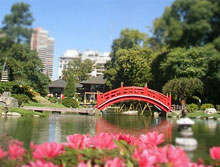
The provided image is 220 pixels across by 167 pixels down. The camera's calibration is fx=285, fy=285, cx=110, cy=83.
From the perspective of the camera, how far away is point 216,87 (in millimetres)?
20062

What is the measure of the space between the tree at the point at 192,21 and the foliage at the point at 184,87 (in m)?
16.9

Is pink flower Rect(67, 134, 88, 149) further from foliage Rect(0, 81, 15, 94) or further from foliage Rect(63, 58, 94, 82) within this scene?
foliage Rect(63, 58, 94, 82)

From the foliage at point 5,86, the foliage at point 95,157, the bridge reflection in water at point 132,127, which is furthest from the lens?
the foliage at point 5,86

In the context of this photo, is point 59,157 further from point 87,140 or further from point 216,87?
point 216,87

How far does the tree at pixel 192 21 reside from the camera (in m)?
2.13

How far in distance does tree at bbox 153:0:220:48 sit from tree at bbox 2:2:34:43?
3204 millimetres

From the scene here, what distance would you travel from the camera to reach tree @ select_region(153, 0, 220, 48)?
6.99 ft

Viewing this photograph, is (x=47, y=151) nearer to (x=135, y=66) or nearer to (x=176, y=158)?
(x=176, y=158)

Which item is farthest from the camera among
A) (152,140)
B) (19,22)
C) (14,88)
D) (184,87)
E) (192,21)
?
(184,87)

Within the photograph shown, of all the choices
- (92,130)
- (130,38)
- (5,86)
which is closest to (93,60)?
(5,86)

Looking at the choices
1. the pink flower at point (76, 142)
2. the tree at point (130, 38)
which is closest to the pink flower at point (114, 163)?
the pink flower at point (76, 142)

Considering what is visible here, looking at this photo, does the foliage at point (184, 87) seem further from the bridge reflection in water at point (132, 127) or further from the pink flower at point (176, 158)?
the pink flower at point (176, 158)

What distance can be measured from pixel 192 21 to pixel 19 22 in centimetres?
352

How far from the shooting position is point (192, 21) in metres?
2.15
